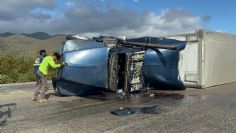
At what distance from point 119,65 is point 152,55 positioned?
158 cm

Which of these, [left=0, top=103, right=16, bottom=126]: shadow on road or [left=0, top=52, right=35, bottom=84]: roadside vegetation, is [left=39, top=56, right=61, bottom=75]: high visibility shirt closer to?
[left=0, top=103, right=16, bottom=126]: shadow on road

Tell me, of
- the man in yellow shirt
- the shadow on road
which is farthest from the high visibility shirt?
the shadow on road

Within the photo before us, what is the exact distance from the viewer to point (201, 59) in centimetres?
1459

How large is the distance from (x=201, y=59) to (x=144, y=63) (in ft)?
7.96

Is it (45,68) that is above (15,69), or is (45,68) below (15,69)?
above

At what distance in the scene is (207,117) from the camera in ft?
28.7

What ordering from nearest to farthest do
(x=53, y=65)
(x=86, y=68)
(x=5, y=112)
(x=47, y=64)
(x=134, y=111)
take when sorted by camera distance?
1. (x=134, y=111)
2. (x=5, y=112)
3. (x=53, y=65)
4. (x=47, y=64)
5. (x=86, y=68)

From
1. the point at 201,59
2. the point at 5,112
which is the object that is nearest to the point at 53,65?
the point at 5,112

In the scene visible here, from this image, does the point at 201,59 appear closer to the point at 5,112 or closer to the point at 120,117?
the point at 120,117

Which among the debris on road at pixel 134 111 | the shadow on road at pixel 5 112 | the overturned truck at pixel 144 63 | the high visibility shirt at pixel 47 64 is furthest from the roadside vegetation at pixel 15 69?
the debris on road at pixel 134 111

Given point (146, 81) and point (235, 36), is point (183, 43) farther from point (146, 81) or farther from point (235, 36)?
point (235, 36)

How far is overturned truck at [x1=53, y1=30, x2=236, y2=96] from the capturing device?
39.9 ft

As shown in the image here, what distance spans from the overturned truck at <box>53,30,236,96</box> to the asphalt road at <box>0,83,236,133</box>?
21.5 inches

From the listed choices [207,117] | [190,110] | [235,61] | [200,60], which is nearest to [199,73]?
[200,60]
